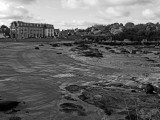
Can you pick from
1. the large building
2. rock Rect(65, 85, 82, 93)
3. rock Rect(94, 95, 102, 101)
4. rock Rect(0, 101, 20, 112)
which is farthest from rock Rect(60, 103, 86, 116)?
the large building

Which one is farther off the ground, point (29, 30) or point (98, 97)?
Answer: point (29, 30)

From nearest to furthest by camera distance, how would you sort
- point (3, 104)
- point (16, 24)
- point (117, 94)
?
point (3, 104) < point (117, 94) < point (16, 24)

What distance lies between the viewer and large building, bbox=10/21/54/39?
158 metres

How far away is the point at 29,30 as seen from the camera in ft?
547

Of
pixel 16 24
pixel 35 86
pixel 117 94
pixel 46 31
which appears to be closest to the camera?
pixel 117 94

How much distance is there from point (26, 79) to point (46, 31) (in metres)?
172

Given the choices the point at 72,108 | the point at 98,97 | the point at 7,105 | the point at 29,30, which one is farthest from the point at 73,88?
the point at 29,30

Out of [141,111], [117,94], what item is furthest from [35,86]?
[141,111]

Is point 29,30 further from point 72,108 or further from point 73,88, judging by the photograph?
point 72,108

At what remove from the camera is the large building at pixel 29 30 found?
6234 inches

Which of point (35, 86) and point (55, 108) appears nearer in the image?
point (55, 108)

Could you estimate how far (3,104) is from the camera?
11.2 meters

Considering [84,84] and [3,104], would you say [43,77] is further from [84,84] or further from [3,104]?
[3,104]

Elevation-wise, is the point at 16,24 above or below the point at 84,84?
above
